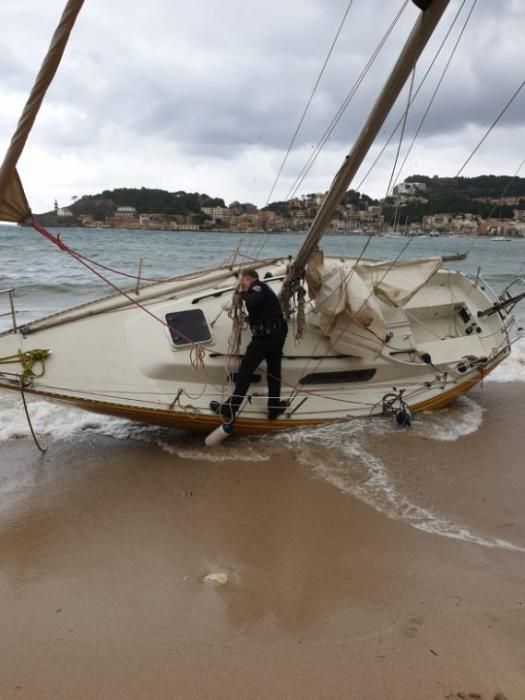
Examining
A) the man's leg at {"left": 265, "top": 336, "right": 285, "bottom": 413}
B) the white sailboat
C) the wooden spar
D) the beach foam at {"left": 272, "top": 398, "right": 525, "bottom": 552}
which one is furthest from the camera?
the man's leg at {"left": 265, "top": 336, "right": 285, "bottom": 413}

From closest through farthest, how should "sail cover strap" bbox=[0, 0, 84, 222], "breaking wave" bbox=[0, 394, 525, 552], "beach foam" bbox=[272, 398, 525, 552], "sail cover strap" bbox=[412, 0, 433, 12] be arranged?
"sail cover strap" bbox=[0, 0, 84, 222] < "sail cover strap" bbox=[412, 0, 433, 12] < "beach foam" bbox=[272, 398, 525, 552] < "breaking wave" bbox=[0, 394, 525, 552]

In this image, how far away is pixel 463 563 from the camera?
4770 millimetres

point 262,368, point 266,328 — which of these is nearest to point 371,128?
point 266,328

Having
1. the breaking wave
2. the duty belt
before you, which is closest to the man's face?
the duty belt

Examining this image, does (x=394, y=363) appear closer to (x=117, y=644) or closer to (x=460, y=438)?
(x=460, y=438)

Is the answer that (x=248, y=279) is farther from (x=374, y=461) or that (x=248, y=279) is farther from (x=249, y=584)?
(x=249, y=584)

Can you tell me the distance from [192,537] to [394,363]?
14.3 ft

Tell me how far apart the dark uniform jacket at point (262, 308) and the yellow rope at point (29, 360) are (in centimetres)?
258

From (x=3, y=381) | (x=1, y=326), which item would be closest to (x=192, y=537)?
(x=3, y=381)

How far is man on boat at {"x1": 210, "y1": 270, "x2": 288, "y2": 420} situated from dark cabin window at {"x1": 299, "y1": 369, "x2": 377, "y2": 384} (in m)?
0.71

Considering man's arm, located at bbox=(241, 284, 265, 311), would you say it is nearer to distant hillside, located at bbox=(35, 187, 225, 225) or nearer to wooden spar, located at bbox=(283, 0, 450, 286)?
wooden spar, located at bbox=(283, 0, 450, 286)

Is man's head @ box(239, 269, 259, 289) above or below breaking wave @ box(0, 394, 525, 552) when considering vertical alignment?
above

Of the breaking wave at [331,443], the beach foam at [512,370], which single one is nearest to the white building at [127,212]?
the beach foam at [512,370]

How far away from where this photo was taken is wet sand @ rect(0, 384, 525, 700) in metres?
3.57
